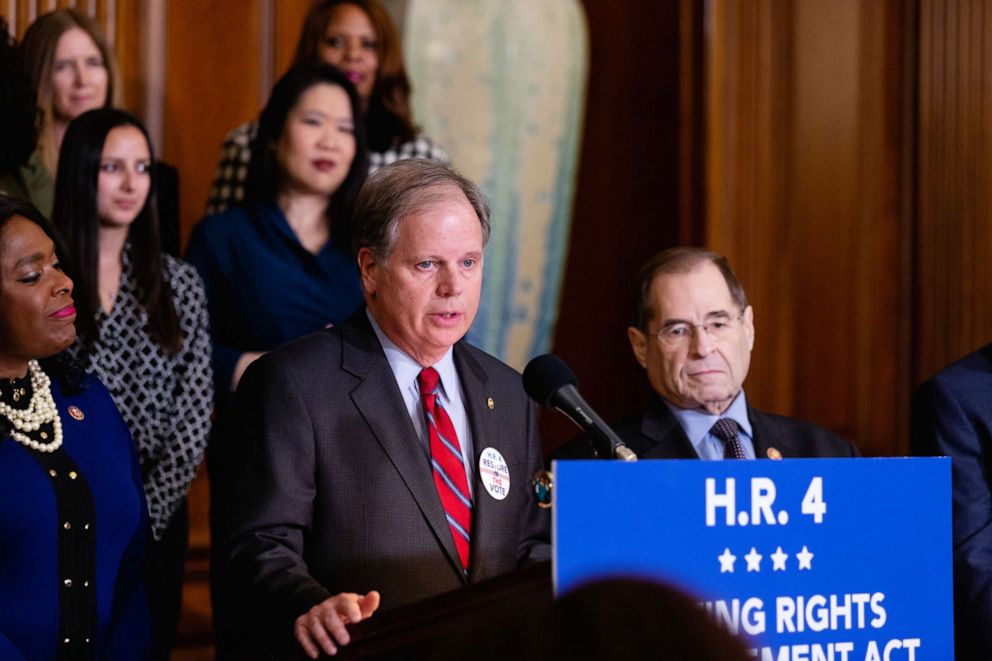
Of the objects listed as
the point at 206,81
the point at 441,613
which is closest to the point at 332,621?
the point at 441,613

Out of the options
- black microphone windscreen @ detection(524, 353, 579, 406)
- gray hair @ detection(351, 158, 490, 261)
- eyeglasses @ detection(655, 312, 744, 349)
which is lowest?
black microphone windscreen @ detection(524, 353, 579, 406)

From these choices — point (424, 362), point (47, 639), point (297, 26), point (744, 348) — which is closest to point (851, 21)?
point (297, 26)

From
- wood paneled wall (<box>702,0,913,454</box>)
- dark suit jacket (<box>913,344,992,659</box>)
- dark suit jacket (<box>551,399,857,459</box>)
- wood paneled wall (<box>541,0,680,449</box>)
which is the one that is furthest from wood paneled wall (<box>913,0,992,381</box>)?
dark suit jacket (<box>551,399,857,459</box>)

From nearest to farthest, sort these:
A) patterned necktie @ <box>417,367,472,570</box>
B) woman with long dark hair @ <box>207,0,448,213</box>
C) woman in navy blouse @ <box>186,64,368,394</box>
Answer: patterned necktie @ <box>417,367,472,570</box> → woman in navy blouse @ <box>186,64,368,394</box> → woman with long dark hair @ <box>207,0,448,213</box>

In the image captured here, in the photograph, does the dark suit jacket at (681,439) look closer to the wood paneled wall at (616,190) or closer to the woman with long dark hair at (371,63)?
the woman with long dark hair at (371,63)

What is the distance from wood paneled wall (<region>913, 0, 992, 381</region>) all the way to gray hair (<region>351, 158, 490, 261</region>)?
2.84 m

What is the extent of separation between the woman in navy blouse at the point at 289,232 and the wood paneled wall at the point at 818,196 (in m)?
1.72

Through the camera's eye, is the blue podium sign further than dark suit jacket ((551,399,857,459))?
No

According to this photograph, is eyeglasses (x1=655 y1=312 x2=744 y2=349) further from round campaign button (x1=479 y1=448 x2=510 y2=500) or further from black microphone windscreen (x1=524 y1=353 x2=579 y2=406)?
black microphone windscreen (x1=524 y1=353 x2=579 y2=406)

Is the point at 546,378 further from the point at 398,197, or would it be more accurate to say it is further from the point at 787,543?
the point at 398,197

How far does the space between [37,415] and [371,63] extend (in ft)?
6.66

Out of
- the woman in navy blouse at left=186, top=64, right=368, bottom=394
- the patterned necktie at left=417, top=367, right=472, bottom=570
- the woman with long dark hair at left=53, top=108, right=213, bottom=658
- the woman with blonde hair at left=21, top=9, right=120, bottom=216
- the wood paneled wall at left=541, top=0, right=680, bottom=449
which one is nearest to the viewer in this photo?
the patterned necktie at left=417, top=367, right=472, bottom=570

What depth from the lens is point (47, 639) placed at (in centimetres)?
244

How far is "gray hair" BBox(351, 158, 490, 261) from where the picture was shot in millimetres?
2471
